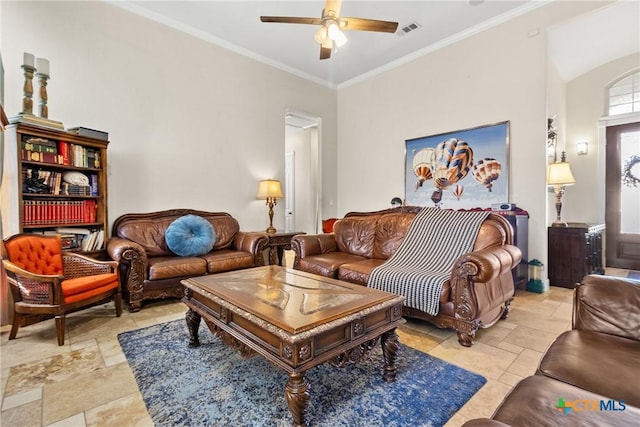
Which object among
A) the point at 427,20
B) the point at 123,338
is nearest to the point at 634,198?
the point at 427,20

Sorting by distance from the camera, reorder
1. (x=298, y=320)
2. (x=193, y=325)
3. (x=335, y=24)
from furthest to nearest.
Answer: (x=335, y=24) → (x=193, y=325) → (x=298, y=320)

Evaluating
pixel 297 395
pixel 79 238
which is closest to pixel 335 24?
pixel 297 395

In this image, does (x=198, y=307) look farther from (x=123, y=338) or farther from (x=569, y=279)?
(x=569, y=279)

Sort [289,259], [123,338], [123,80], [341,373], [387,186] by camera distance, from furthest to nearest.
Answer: [289,259]
[387,186]
[123,80]
[123,338]
[341,373]

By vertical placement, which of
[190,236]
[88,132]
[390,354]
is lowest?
[390,354]

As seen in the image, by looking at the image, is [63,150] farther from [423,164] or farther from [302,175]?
[302,175]

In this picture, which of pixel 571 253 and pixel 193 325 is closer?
pixel 193 325

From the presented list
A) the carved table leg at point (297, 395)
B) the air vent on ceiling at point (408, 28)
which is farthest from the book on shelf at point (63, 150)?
the air vent on ceiling at point (408, 28)

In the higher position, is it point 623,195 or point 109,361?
point 623,195

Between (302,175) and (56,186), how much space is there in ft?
15.8

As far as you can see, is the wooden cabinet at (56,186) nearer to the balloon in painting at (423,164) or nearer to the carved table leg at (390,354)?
the carved table leg at (390,354)

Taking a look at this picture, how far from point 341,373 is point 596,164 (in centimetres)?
531

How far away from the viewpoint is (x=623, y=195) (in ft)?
14.6

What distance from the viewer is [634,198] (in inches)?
172
